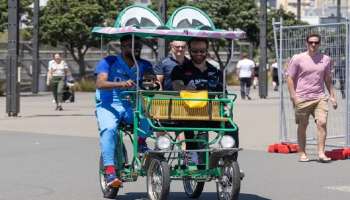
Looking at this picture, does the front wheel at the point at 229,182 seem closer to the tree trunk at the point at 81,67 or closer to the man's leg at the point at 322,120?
the man's leg at the point at 322,120

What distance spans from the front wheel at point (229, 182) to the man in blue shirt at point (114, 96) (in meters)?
0.96

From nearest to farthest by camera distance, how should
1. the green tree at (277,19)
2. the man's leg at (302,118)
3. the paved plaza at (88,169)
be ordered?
the paved plaza at (88,169) < the man's leg at (302,118) < the green tree at (277,19)

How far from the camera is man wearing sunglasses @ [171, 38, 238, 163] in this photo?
10336mm

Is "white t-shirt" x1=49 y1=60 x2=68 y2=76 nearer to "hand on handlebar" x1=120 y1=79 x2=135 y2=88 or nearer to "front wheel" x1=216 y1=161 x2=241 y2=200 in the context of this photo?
"hand on handlebar" x1=120 y1=79 x2=135 y2=88

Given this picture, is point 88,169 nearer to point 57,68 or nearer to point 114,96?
point 114,96

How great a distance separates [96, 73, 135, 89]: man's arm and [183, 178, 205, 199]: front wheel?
4.65 ft

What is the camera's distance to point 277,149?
16156 mm

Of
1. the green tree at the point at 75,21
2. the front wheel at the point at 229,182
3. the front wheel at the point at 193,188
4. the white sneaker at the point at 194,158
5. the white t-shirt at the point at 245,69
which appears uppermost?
the green tree at the point at 75,21

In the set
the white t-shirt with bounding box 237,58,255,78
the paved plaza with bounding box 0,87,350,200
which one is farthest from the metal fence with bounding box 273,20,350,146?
the white t-shirt with bounding box 237,58,255,78

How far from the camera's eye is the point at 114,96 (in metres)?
10.6

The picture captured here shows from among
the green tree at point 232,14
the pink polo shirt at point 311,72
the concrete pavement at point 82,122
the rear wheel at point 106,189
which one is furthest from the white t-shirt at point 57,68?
the green tree at point 232,14

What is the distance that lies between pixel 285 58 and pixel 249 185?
4.63m

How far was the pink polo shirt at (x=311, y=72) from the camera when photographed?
14.3 m

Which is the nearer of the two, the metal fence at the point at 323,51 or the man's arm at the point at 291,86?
the man's arm at the point at 291,86
